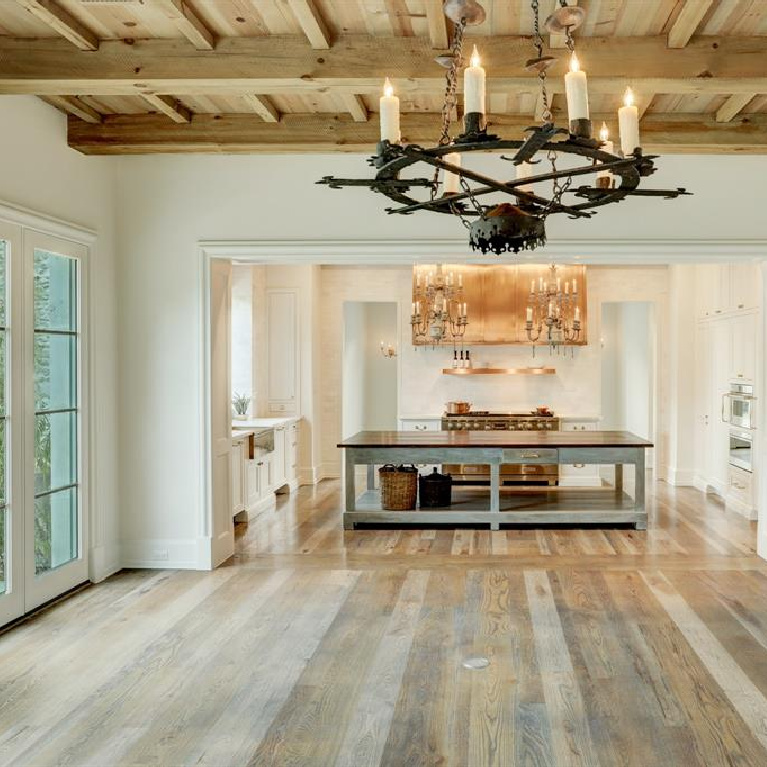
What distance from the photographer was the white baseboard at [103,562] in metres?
5.27

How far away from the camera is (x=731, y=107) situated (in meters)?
4.84

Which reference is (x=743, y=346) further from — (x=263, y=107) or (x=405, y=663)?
(x=405, y=663)

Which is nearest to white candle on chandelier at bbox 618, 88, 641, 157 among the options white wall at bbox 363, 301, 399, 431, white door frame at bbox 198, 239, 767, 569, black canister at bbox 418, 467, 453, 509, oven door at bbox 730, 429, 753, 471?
white door frame at bbox 198, 239, 767, 569

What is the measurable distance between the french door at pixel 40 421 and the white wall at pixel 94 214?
17cm

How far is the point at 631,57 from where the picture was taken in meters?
3.95

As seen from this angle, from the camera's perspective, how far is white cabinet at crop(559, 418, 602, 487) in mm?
9414

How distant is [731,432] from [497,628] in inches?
182

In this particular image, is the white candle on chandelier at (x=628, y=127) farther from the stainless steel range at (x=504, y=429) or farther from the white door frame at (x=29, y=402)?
the stainless steel range at (x=504, y=429)

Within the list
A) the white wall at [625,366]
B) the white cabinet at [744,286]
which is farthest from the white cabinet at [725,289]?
the white wall at [625,366]

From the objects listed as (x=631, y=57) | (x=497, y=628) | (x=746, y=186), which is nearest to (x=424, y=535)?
(x=497, y=628)

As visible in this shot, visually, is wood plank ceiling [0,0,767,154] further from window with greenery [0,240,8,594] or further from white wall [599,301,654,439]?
white wall [599,301,654,439]

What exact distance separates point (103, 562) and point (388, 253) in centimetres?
284

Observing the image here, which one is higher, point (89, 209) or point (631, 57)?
point (631, 57)

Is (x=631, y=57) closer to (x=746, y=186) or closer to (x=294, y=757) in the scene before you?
(x=746, y=186)
